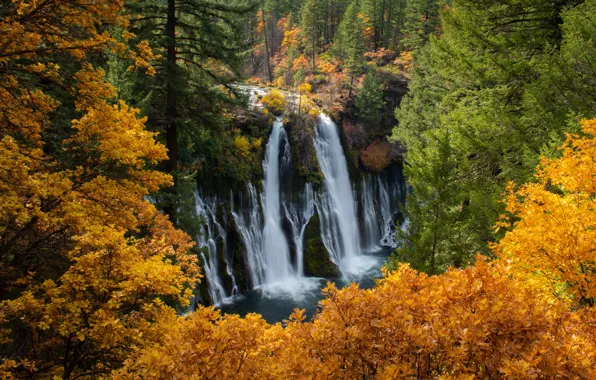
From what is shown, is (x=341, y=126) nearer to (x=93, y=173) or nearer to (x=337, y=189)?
(x=337, y=189)

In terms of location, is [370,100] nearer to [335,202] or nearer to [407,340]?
[335,202]

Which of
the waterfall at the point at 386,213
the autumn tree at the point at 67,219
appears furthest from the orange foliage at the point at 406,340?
the waterfall at the point at 386,213

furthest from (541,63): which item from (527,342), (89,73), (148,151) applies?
(89,73)

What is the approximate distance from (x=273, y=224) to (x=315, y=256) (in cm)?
349

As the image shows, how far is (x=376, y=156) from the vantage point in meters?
29.7

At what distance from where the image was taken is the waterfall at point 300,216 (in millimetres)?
22047

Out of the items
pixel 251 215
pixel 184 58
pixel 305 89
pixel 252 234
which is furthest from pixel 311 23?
pixel 184 58

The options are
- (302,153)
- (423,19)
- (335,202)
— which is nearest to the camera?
(302,153)

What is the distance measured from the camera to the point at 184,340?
397 centimetres

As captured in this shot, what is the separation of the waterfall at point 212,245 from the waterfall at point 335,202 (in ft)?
25.5

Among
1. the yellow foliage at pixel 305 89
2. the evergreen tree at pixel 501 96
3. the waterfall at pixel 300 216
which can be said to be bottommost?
the waterfall at pixel 300 216

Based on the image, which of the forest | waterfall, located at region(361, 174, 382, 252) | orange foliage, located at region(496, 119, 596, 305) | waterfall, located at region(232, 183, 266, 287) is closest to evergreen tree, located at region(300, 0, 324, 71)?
waterfall, located at region(361, 174, 382, 252)

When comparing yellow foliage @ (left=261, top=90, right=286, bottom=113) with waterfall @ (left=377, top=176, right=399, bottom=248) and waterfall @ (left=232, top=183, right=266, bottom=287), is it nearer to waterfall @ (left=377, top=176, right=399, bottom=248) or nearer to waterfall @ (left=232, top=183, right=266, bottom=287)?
waterfall @ (left=232, top=183, right=266, bottom=287)

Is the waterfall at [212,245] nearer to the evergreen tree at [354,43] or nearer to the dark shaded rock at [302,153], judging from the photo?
the dark shaded rock at [302,153]
